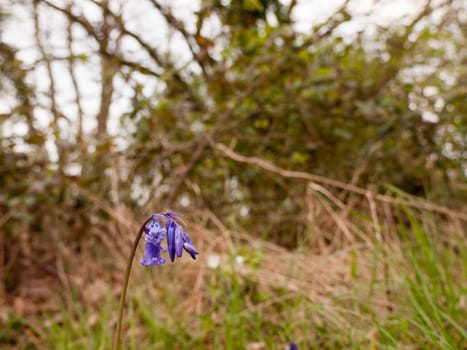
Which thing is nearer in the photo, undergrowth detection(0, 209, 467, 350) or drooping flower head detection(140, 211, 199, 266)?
drooping flower head detection(140, 211, 199, 266)

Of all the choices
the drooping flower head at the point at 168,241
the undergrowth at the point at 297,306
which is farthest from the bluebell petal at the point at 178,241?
the undergrowth at the point at 297,306

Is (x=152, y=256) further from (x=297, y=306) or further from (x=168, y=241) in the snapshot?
(x=297, y=306)

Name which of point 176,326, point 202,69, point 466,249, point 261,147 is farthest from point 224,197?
point 466,249

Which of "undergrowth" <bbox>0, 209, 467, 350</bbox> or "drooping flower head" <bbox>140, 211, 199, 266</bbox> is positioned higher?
"drooping flower head" <bbox>140, 211, 199, 266</bbox>

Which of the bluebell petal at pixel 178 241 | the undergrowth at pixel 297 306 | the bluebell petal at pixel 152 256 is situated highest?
the bluebell petal at pixel 178 241

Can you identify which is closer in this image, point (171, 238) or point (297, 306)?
point (171, 238)

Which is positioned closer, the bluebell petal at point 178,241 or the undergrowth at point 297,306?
the bluebell petal at point 178,241

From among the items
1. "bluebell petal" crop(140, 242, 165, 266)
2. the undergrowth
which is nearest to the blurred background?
the undergrowth

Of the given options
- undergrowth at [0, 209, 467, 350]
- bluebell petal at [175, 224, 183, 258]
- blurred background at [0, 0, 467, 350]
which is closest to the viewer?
bluebell petal at [175, 224, 183, 258]

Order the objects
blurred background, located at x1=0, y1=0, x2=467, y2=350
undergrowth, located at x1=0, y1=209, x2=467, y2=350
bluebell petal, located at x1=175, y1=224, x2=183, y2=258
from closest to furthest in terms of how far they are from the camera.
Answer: bluebell petal, located at x1=175, y1=224, x2=183, y2=258 → undergrowth, located at x1=0, y1=209, x2=467, y2=350 → blurred background, located at x1=0, y1=0, x2=467, y2=350

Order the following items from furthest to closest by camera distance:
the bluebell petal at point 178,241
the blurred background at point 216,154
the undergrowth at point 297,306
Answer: the blurred background at point 216,154 → the undergrowth at point 297,306 → the bluebell petal at point 178,241

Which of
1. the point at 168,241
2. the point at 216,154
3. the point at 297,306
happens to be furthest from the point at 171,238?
the point at 216,154

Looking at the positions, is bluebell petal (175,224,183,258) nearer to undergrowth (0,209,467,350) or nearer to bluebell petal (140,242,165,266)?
bluebell petal (140,242,165,266)

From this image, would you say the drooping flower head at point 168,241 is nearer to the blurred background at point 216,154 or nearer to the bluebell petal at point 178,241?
the bluebell petal at point 178,241
